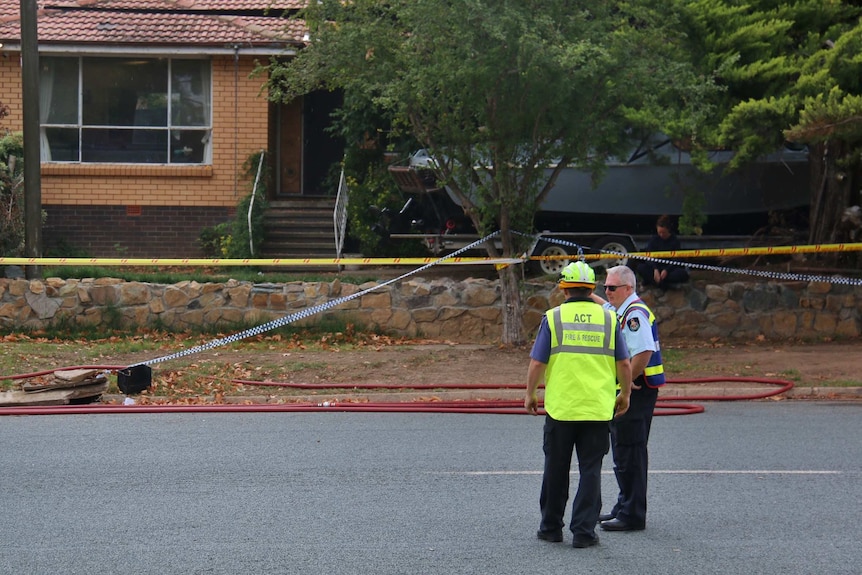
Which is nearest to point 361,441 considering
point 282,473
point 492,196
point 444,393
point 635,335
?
point 282,473

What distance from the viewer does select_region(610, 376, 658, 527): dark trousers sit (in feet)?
22.0

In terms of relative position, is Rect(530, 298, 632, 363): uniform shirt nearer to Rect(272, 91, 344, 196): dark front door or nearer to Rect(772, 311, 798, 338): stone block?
Rect(772, 311, 798, 338): stone block

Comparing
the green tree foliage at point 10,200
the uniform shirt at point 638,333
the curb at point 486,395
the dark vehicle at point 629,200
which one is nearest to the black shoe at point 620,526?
the uniform shirt at point 638,333

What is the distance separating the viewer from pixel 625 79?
1316 cm

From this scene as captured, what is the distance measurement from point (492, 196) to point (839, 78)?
15.3ft

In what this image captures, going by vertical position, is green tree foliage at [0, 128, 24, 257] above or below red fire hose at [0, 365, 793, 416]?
above

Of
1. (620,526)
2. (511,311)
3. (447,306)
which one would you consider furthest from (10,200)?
(620,526)

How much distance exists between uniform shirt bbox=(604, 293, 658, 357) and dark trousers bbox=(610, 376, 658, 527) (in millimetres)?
227

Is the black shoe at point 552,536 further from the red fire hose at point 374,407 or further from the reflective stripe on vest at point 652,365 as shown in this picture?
the red fire hose at point 374,407

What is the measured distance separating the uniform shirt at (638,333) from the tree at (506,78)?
5.63 metres

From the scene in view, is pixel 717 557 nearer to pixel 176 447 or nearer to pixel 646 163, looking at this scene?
pixel 176 447

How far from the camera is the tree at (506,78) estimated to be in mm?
12328

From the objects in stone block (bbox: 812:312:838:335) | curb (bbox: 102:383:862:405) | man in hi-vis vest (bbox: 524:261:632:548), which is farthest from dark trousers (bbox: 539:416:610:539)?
stone block (bbox: 812:312:838:335)

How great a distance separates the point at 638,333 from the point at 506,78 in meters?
6.95
